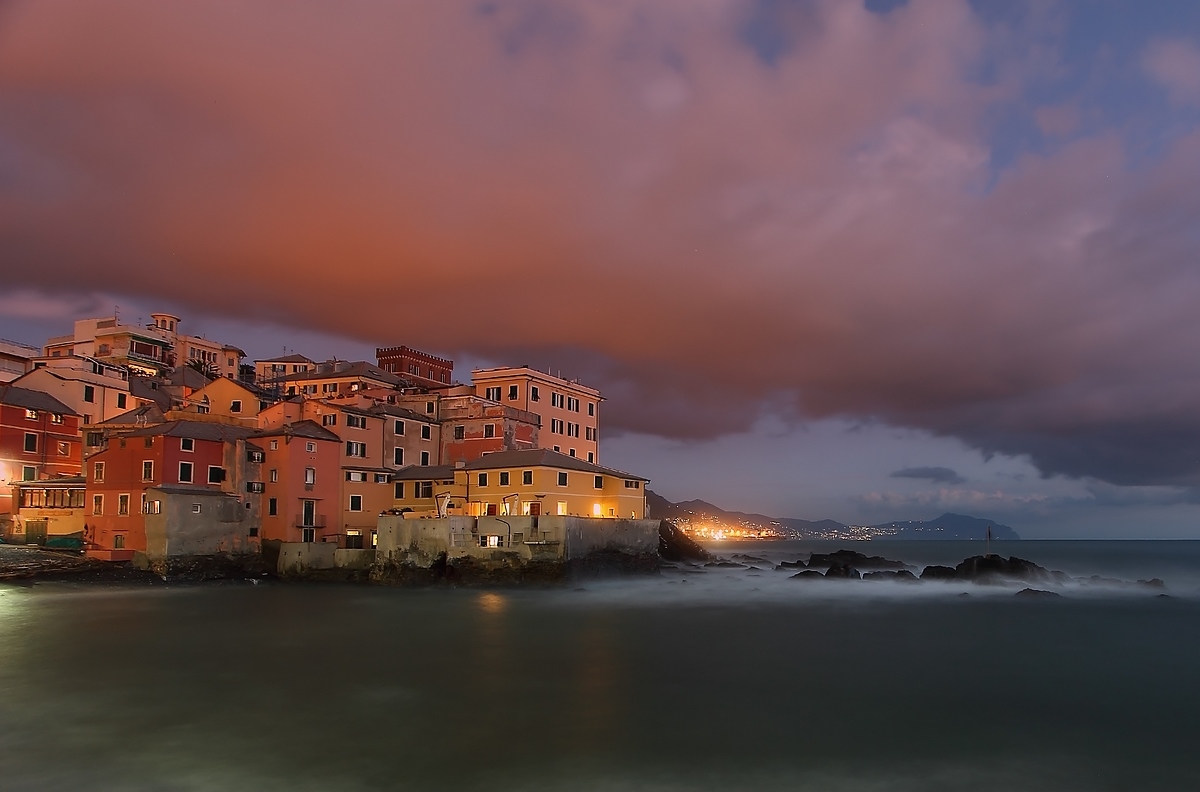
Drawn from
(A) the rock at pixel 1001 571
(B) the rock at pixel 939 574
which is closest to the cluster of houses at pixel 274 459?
(B) the rock at pixel 939 574

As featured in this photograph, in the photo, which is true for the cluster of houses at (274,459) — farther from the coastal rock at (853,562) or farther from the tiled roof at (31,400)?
the coastal rock at (853,562)

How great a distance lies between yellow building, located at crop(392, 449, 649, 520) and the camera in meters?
63.6

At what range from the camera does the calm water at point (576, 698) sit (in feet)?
66.6

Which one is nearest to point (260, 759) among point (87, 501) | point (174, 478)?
point (174, 478)

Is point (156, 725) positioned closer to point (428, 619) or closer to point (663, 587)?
point (428, 619)

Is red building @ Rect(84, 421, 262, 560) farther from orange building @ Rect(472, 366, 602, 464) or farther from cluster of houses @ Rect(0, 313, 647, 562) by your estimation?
orange building @ Rect(472, 366, 602, 464)

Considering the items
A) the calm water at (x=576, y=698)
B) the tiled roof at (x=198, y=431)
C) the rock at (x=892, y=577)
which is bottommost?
the rock at (x=892, y=577)

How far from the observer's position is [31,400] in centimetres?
7119

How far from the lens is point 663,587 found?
6506cm

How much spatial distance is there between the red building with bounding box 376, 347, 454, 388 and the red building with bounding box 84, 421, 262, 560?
115ft

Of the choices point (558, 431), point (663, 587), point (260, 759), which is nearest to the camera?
point (260, 759)

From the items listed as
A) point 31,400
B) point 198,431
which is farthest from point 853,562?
point 31,400

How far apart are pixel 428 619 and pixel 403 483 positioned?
28542 millimetres

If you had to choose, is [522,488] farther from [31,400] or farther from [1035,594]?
[31,400]
